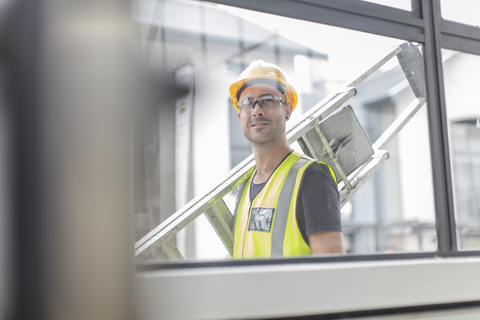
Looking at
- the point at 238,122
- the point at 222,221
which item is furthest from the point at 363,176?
the point at 238,122

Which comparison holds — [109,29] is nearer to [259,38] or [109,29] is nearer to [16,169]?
[16,169]

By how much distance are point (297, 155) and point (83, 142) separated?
3.79 ft

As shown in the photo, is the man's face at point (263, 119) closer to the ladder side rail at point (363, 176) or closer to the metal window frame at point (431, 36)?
the ladder side rail at point (363, 176)

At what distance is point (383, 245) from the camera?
10.7 m

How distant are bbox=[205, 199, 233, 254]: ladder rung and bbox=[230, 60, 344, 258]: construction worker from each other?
0.11 feet

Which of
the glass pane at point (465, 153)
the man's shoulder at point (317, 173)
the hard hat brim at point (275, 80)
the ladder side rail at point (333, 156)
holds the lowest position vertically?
the man's shoulder at point (317, 173)

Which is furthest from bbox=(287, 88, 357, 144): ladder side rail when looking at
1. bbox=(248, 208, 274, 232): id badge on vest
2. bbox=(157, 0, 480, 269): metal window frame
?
bbox=(157, 0, 480, 269): metal window frame

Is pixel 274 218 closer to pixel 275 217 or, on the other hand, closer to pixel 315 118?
pixel 275 217

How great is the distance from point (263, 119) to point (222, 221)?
1.52 ft

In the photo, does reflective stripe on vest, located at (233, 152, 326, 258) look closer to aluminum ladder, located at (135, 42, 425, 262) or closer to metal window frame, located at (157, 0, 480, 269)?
aluminum ladder, located at (135, 42, 425, 262)

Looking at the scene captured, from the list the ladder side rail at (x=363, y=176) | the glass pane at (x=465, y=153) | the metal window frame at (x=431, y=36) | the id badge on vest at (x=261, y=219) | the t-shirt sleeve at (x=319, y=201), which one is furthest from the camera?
the glass pane at (x=465, y=153)

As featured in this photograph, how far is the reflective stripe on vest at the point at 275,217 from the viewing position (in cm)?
146

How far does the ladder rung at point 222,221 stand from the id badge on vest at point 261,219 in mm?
139

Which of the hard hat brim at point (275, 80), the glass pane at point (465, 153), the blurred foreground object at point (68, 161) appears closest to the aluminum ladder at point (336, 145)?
the hard hat brim at point (275, 80)
